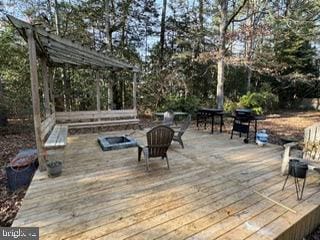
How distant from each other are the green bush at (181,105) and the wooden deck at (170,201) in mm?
5120

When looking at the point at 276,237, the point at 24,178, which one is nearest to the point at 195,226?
the point at 276,237

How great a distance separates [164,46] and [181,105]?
12.4 feet

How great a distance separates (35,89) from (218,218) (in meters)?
3.10

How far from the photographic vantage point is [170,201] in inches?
106

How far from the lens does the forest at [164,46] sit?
332 inches

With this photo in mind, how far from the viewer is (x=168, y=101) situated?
9656mm

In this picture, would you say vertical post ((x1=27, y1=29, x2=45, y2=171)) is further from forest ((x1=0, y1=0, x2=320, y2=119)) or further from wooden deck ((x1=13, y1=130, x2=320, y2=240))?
forest ((x1=0, y1=0, x2=320, y2=119))

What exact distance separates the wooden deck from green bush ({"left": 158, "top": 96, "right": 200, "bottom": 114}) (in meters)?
5.12

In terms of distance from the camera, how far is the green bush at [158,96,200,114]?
9.30 metres

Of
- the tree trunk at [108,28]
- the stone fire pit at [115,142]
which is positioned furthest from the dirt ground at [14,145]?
the tree trunk at [108,28]

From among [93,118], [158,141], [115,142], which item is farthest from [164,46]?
[158,141]

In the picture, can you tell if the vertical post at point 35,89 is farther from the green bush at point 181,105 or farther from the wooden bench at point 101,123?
the green bush at point 181,105

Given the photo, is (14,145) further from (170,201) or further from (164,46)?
(164,46)

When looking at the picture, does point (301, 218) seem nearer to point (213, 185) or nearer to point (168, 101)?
point (213, 185)
